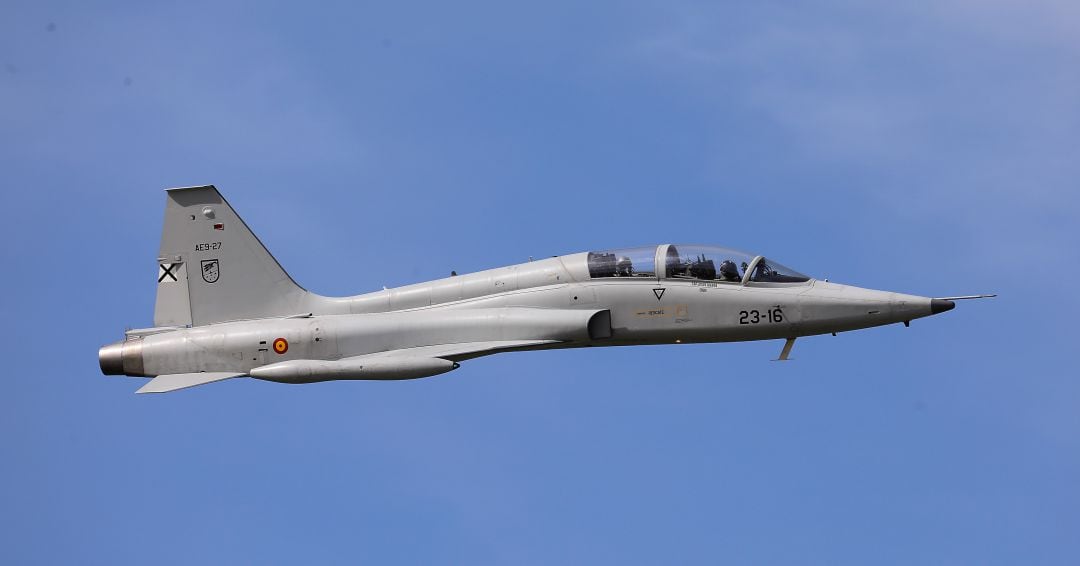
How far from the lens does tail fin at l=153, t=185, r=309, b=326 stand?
34781 mm

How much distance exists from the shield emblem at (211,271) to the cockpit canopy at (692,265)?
310 inches

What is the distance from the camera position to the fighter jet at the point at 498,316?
106 ft

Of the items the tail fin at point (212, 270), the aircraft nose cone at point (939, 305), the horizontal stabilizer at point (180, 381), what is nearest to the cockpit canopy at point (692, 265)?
the aircraft nose cone at point (939, 305)

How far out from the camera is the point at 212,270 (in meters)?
35.0

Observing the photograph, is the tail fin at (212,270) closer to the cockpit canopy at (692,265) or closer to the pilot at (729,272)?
the cockpit canopy at (692,265)

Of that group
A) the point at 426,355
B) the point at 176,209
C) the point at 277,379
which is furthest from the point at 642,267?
the point at 176,209

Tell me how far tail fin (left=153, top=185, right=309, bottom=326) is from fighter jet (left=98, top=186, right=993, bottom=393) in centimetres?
5

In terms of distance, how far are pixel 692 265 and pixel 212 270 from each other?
9975 mm

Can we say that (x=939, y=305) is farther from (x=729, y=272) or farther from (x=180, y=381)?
(x=180, y=381)

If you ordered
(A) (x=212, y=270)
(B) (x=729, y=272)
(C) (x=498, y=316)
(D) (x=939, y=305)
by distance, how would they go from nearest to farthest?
(D) (x=939, y=305) → (B) (x=729, y=272) → (C) (x=498, y=316) → (A) (x=212, y=270)

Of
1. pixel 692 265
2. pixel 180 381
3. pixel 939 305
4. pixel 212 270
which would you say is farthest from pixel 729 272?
pixel 180 381

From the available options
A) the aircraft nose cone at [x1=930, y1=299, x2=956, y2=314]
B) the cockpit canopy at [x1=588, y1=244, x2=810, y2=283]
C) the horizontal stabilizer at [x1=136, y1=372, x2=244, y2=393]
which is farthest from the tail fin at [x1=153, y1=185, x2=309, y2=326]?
the aircraft nose cone at [x1=930, y1=299, x2=956, y2=314]

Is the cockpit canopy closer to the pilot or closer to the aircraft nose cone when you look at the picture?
the pilot

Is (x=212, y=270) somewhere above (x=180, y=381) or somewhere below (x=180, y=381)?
above
